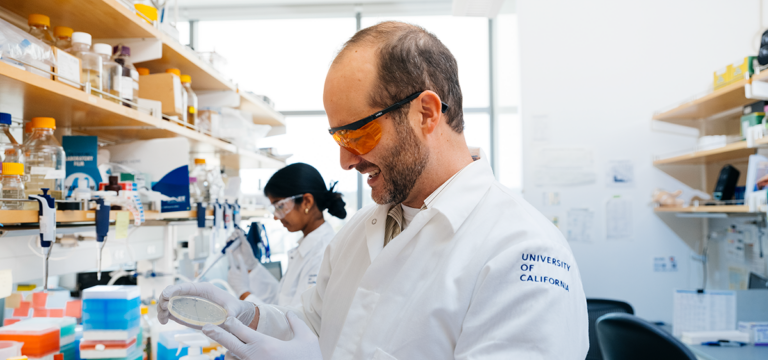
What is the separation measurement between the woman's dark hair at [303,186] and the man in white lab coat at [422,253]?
3.96 feet

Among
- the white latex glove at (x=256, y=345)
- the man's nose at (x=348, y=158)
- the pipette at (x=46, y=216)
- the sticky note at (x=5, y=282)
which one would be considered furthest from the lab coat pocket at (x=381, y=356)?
the sticky note at (x=5, y=282)

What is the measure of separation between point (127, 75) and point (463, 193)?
1.19m

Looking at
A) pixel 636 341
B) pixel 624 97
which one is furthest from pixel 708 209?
pixel 636 341

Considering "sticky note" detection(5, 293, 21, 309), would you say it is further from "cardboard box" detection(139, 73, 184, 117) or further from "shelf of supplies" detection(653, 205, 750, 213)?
"shelf of supplies" detection(653, 205, 750, 213)

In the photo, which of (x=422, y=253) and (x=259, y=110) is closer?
(x=422, y=253)

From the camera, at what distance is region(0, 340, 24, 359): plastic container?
3.78ft

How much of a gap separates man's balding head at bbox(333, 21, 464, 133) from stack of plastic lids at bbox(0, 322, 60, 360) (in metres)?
1.07

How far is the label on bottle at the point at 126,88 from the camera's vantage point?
150 centimetres

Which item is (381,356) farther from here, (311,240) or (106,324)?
(311,240)

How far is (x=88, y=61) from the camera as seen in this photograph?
1.37m

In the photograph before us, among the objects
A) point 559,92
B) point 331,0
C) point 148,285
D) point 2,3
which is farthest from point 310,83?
point 2,3

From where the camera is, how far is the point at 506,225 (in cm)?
94

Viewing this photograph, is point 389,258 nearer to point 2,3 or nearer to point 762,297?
point 2,3

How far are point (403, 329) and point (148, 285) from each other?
5.61ft
